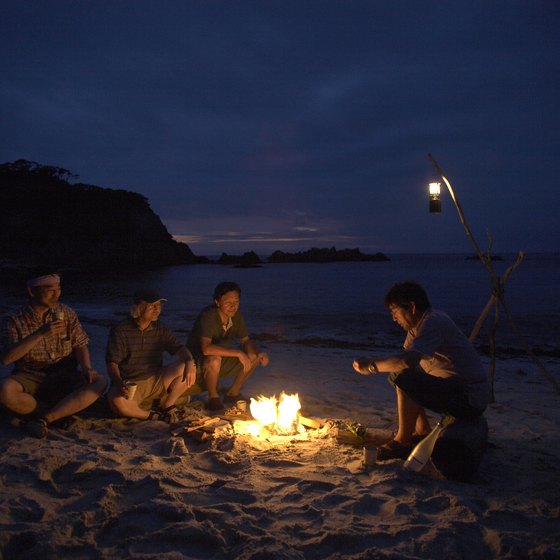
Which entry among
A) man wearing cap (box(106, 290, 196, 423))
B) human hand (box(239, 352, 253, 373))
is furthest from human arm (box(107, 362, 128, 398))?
human hand (box(239, 352, 253, 373))

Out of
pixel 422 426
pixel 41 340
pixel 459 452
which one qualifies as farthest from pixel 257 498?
pixel 41 340

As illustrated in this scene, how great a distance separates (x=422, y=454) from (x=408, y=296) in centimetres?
123

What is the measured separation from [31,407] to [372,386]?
172 inches

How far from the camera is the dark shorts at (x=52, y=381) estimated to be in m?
4.46

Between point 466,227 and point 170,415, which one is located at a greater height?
point 466,227

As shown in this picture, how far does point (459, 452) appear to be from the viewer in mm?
3408

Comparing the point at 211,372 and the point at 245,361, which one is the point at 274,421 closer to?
the point at 245,361

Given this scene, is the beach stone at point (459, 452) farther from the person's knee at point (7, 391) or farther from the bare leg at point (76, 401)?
the person's knee at point (7, 391)

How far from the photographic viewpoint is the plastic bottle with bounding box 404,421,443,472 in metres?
3.49

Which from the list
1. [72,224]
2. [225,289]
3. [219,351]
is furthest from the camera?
[72,224]

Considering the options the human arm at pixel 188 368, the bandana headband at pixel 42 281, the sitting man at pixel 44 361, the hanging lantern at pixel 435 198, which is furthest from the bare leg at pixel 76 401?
the hanging lantern at pixel 435 198

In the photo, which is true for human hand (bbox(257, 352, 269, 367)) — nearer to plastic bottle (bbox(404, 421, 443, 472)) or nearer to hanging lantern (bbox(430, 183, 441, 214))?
plastic bottle (bbox(404, 421, 443, 472))

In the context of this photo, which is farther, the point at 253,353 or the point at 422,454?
the point at 253,353

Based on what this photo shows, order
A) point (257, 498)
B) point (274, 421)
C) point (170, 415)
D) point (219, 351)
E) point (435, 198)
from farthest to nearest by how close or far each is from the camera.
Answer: point (435, 198) → point (219, 351) → point (170, 415) → point (274, 421) → point (257, 498)
